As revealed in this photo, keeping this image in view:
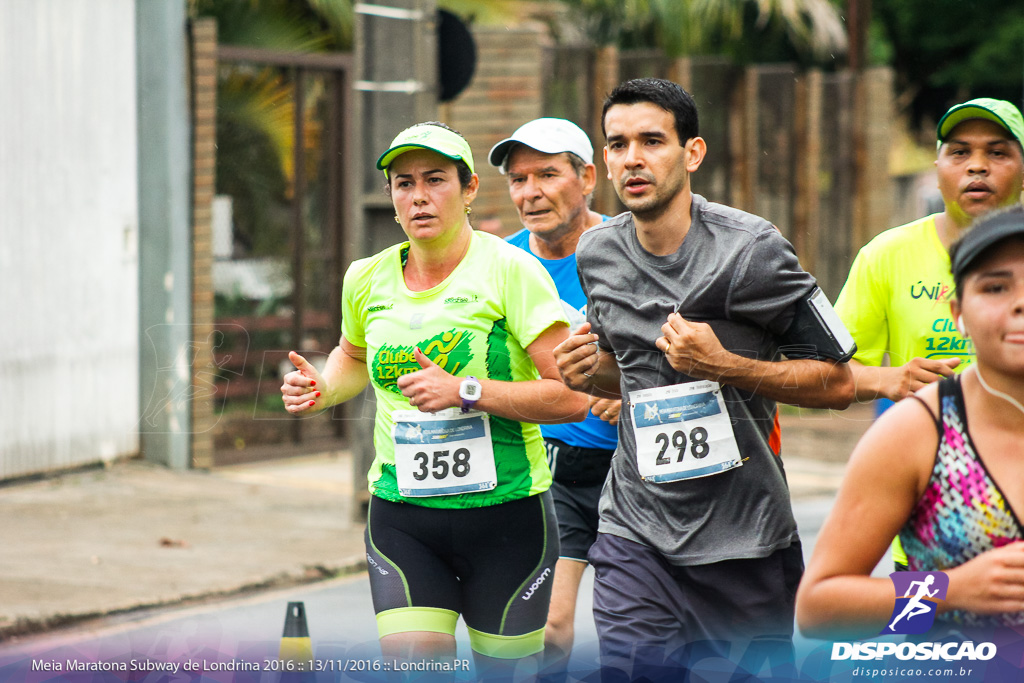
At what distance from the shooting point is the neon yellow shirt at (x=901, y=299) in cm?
399

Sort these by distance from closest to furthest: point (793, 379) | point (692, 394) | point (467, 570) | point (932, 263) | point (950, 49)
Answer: point (793, 379), point (692, 394), point (467, 570), point (932, 263), point (950, 49)

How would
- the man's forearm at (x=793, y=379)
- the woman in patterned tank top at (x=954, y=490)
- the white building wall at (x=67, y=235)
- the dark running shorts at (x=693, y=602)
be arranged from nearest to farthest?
the woman in patterned tank top at (x=954, y=490), the man's forearm at (x=793, y=379), the dark running shorts at (x=693, y=602), the white building wall at (x=67, y=235)

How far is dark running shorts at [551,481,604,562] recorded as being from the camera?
4727 millimetres

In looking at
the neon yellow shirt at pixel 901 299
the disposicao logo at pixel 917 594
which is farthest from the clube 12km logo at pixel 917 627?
the neon yellow shirt at pixel 901 299

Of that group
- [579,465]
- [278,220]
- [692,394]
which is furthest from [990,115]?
[278,220]

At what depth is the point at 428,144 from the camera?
377cm

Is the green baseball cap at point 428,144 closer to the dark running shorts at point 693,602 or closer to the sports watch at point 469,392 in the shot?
the sports watch at point 469,392

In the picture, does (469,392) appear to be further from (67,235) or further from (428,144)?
(67,235)

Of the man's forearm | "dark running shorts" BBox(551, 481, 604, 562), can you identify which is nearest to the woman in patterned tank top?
the man's forearm

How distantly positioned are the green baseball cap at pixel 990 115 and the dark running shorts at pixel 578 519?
163 cm

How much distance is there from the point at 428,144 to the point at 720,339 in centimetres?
93

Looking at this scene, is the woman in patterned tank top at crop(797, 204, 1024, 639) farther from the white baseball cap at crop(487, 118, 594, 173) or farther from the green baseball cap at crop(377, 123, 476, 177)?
the white baseball cap at crop(487, 118, 594, 173)

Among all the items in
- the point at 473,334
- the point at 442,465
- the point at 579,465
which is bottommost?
the point at 579,465

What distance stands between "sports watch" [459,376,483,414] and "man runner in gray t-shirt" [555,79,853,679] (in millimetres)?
238
